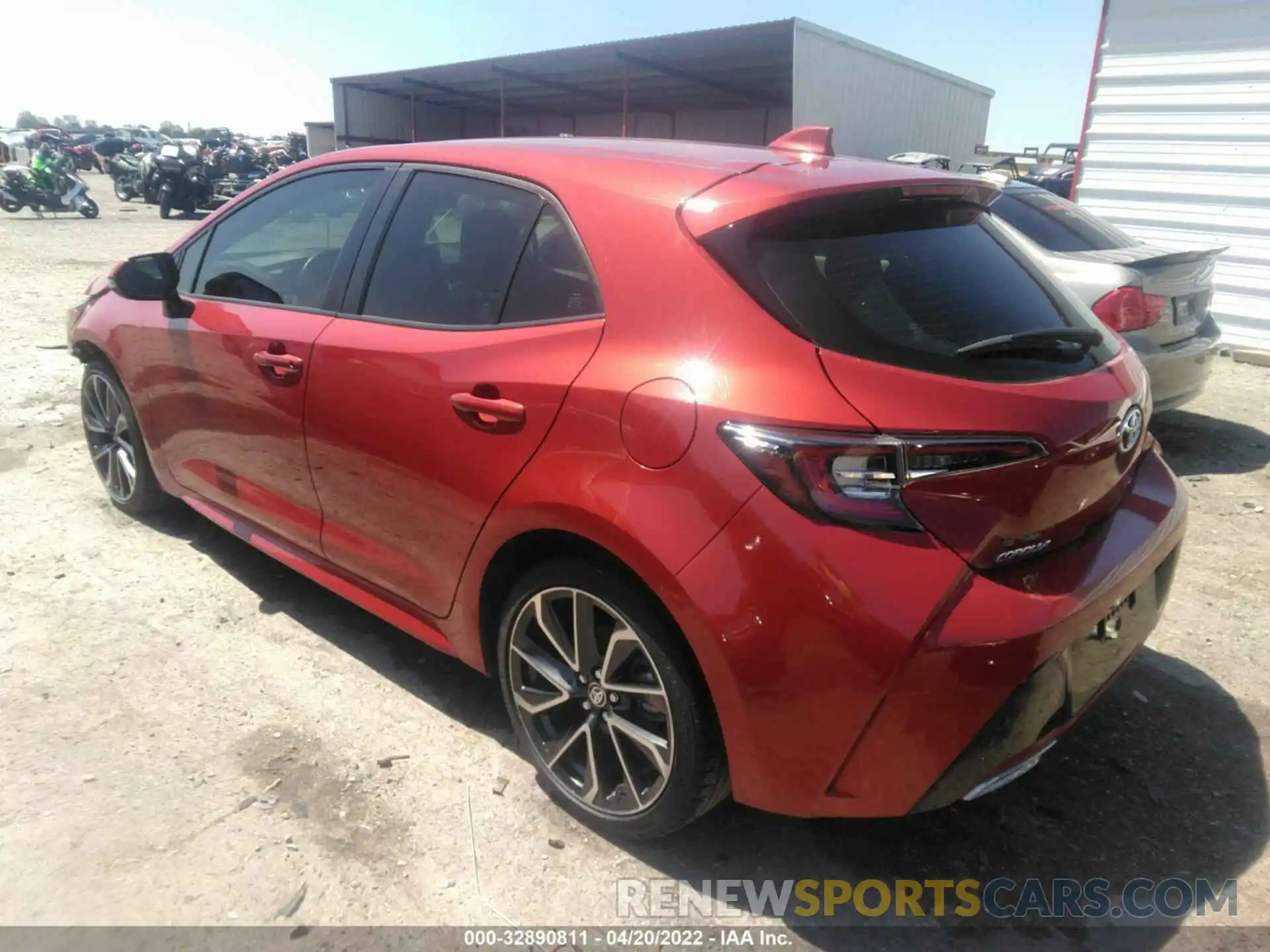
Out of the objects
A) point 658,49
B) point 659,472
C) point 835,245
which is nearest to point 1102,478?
point 835,245

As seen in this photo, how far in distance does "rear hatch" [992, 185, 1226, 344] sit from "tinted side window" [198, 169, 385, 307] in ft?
11.1

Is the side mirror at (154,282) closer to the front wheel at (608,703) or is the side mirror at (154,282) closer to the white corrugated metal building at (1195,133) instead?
the front wheel at (608,703)

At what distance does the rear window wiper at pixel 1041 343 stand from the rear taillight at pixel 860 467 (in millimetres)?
265

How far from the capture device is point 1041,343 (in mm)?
2160

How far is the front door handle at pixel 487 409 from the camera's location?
2336 millimetres

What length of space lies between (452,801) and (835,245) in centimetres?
179

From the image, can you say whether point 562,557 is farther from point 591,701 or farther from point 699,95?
point 699,95

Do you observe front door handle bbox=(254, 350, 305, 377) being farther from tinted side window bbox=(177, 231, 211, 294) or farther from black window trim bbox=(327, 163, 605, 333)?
tinted side window bbox=(177, 231, 211, 294)

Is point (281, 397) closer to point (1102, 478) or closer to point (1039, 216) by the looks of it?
point (1102, 478)

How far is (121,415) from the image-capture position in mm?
4180

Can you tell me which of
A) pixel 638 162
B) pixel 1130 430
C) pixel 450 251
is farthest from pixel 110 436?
pixel 1130 430

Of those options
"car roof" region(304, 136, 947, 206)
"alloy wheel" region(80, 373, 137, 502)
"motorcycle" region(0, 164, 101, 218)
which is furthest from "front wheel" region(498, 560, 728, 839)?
"motorcycle" region(0, 164, 101, 218)

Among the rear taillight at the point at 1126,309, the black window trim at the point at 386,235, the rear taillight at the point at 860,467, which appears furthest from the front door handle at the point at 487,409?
the rear taillight at the point at 1126,309

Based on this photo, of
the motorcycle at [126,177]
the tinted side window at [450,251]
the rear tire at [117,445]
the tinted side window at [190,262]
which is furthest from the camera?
the motorcycle at [126,177]
